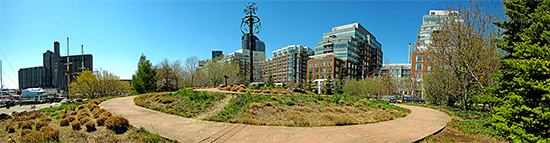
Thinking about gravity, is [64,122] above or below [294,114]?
below

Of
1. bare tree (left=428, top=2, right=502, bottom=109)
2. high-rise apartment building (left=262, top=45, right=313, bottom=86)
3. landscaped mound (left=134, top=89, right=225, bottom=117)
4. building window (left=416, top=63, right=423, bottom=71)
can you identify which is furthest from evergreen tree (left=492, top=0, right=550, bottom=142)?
high-rise apartment building (left=262, top=45, right=313, bottom=86)

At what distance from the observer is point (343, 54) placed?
64.4 meters

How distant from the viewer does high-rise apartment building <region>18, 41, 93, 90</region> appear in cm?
5822

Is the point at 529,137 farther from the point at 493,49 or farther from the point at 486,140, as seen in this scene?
the point at 493,49

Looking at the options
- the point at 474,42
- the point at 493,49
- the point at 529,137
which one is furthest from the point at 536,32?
the point at 493,49

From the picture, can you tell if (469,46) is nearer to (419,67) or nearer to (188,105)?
(188,105)

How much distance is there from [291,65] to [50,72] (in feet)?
291

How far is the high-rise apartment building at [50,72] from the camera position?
5822 cm

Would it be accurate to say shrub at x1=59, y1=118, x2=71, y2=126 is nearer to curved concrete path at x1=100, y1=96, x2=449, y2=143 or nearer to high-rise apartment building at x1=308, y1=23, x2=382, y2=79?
curved concrete path at x1=100, y1=96, x2=449, y2=143

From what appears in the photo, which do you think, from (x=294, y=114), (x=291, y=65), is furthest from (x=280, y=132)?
(x=291, y=65)

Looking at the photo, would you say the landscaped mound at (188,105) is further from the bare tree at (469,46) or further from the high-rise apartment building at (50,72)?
the high-rise apartment building at (50,72)

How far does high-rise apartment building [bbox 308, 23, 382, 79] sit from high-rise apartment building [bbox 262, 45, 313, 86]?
13.4 m

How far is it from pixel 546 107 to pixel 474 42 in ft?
27.1

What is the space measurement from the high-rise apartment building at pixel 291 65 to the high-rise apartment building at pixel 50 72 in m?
61.0
